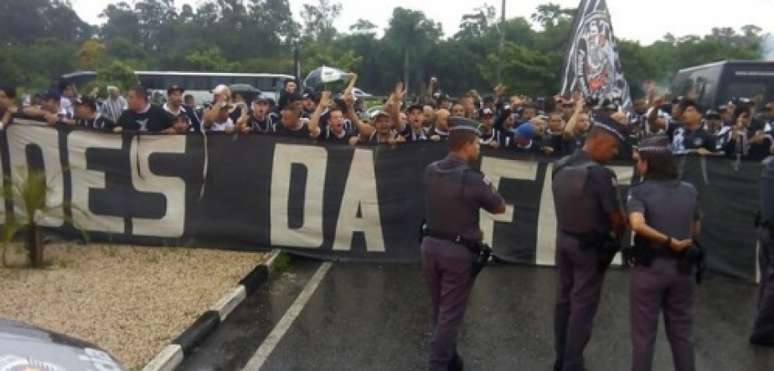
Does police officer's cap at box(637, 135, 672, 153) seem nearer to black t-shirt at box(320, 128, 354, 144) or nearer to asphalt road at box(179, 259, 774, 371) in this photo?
asphalt road at box(179, 259, 774, 371)

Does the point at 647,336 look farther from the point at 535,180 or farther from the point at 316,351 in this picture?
A: the point at 535,180

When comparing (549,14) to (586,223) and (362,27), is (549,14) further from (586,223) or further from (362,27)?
(586,223)

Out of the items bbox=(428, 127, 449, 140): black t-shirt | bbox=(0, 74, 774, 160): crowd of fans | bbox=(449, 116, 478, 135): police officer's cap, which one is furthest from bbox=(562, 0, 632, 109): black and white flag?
bbox=(449, 116, 478, 135): police officer's cap

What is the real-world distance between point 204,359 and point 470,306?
8.42 ft

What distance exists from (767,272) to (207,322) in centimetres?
434

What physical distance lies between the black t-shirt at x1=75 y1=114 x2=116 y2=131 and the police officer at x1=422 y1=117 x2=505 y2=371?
17.8 feet

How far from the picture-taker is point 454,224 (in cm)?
519

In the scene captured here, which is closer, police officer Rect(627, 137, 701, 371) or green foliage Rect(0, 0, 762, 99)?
police officer Rect(627, 137, 701, 371)

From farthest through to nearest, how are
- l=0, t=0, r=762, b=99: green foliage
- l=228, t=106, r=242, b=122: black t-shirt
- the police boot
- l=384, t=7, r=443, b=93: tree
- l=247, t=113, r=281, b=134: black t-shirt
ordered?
l=384, t=7, r=443, b=93: tree → l=0, t=0, r=762, b=99: green foliage → l=228, t=106, r=242, b=122: black t-shirt → l=247, t=113, r=281, b=134: black t-shirt → the police boot

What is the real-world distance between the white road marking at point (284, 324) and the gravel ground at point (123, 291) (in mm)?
638

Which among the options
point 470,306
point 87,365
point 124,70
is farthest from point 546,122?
point 124,70

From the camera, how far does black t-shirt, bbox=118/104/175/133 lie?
374 inches

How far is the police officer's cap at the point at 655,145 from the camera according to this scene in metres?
4.84

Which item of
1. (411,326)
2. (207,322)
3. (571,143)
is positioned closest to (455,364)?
(411,326)
